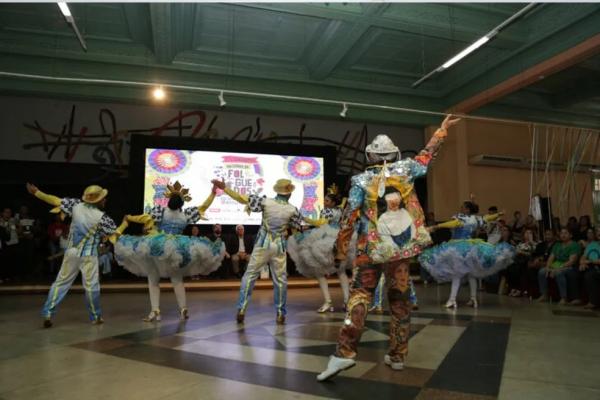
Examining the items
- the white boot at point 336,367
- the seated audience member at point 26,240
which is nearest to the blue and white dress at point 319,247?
the white boot at point 336,367

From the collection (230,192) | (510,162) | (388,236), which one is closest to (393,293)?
(388,236)

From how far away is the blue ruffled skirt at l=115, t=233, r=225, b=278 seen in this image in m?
4.45

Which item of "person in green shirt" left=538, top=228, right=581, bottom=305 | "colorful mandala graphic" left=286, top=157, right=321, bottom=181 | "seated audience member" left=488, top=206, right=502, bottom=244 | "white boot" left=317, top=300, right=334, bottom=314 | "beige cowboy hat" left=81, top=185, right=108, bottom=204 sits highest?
"colorful mandala graphic" left=286, top=157, right=321, bottom=181

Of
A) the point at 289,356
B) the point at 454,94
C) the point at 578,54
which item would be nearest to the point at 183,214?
the point at 289,356

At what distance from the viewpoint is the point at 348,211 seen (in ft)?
9.30

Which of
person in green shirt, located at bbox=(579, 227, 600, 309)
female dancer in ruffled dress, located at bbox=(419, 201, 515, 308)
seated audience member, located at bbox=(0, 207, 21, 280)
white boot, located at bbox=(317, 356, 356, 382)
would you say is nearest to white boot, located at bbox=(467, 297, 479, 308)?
female dancer in ruffled dress, located at bbox=(419, 201, 515, 308)

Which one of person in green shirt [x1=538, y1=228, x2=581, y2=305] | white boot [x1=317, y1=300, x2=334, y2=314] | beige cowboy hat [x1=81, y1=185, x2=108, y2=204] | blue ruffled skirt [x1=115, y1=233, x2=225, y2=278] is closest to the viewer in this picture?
blue ruffled skirt [x1=115, y1=233, x2=225, y2=278]

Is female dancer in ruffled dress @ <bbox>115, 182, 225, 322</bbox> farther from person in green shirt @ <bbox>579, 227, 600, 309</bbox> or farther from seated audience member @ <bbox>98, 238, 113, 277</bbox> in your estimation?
person in green shirt @ <bbox>579, 227, 600, 309</bbox>

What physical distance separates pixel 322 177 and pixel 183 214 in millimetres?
5630

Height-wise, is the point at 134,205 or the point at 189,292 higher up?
the point at 134,205

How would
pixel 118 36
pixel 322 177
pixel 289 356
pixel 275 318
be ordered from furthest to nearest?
pixel 322 177 → pixel 118 36 → pixel 275 318 → pixel 289 356

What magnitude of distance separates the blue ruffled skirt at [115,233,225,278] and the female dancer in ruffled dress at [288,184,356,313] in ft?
3.52

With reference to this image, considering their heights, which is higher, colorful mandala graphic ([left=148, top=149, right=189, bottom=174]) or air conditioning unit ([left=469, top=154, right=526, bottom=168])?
air conditioning unit ([left=469, top=154, right=526, bottom=168])

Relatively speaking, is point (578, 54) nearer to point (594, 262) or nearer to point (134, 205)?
point (594, 262)
